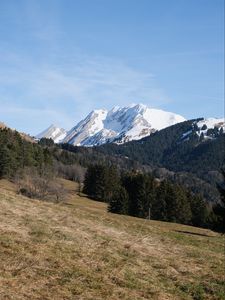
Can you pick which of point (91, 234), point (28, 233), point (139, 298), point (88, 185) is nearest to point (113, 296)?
point (139, 298)

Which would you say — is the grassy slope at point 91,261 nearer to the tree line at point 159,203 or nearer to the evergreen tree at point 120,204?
the evergreen tree at point 120,204

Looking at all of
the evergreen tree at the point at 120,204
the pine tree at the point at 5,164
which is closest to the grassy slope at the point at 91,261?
the evergreen tree at the point at 120,204

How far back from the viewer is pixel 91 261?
1633 cm

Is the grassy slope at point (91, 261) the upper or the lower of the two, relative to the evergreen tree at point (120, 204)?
lower

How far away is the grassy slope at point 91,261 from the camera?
13.1m

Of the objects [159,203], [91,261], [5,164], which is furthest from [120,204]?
[91,261]

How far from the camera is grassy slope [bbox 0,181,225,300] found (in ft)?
43.0

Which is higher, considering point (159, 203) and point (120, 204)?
point (159, 203)

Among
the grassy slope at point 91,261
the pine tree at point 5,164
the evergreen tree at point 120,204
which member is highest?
the pine tree at point 5,164

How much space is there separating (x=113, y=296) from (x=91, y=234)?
8.42m

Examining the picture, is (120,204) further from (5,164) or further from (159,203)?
(5,164)

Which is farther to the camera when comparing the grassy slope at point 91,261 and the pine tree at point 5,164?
the pine tree at point 5,164

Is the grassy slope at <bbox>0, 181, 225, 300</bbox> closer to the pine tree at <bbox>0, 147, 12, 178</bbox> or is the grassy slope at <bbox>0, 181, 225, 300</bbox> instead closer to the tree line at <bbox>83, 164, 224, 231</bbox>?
the tree line at <bbox>83, 164, 224, 231</bbox>

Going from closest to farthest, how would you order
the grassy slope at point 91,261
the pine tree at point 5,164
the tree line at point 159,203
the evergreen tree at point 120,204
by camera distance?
the grassy slope at point 91,261
the evergreen tree at point 120,204
the tree line at point 159,203
the pine tree at point 5,164
